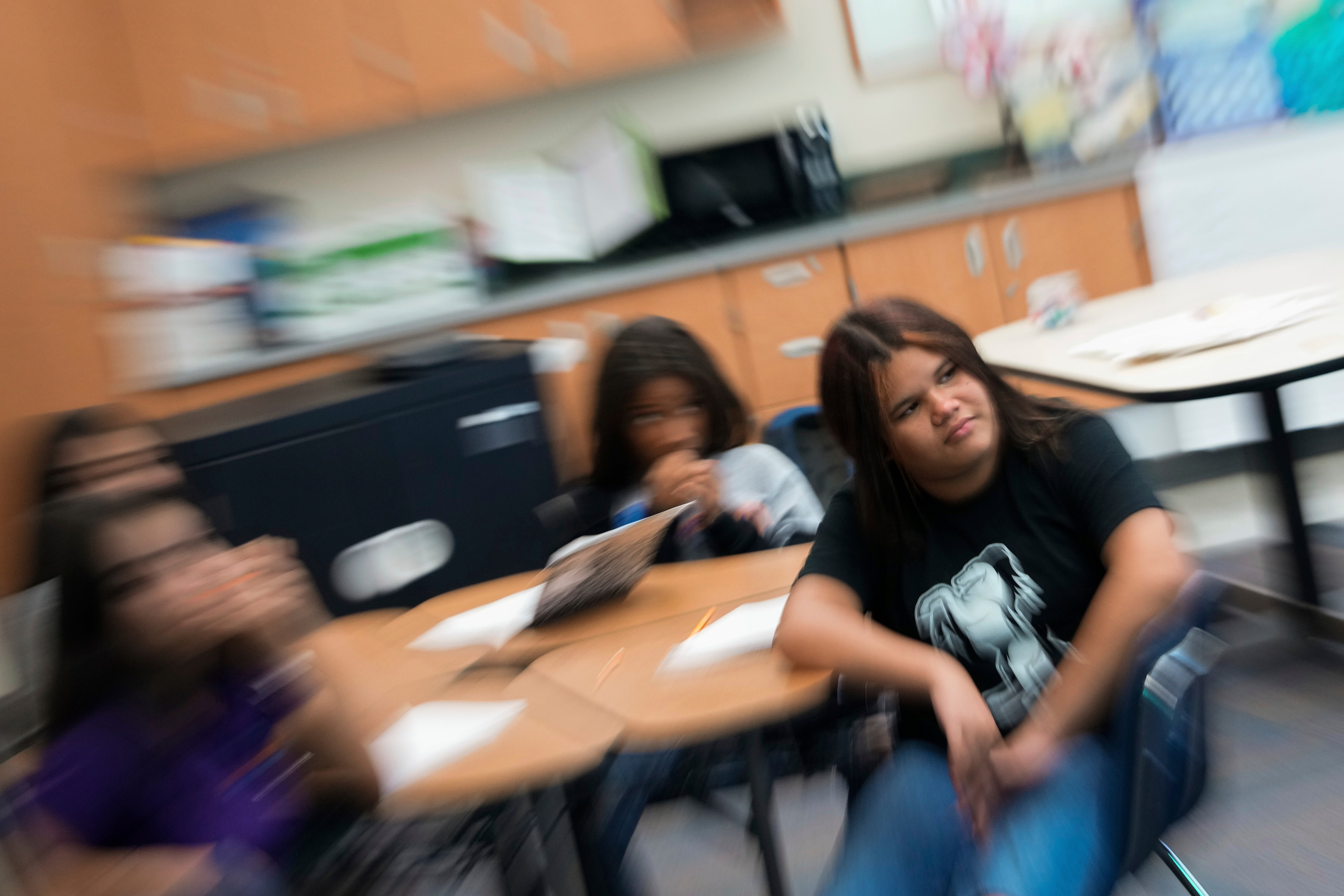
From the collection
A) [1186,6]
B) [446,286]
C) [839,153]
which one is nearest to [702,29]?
[839,153]

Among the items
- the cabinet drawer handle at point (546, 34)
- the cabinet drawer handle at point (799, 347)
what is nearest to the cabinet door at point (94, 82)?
the cabinet drawer handle at point (546, 34)

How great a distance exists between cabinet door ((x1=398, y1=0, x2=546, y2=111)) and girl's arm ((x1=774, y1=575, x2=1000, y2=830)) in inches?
103

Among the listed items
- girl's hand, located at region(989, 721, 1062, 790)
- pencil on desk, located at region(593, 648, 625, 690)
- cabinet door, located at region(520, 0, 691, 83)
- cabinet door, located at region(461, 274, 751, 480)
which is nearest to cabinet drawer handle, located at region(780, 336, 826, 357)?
cabinet door, located at region(461, 274, 751, 480)

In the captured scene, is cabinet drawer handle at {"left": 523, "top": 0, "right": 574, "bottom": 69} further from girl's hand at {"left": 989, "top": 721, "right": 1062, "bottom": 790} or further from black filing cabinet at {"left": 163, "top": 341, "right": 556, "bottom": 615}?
girl's hand at {"left": 989, "top": 721, "right": 1062, "bottom": 790}

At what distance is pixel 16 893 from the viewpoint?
0.91 metres

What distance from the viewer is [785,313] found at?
3186 mm

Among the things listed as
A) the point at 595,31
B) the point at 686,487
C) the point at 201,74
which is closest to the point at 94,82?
the point at 201,74

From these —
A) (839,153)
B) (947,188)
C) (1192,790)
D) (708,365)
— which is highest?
(839,153)

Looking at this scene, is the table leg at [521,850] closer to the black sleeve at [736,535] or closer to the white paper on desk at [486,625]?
the white paper on desk at [486,625]

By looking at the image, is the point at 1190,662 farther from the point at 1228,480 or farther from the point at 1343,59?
the point at 1343,59

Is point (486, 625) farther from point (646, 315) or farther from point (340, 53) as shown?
point (340, 53)

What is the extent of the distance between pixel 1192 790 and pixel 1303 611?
5.29 ft

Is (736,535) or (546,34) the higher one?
(546,34)

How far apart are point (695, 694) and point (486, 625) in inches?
20.6
